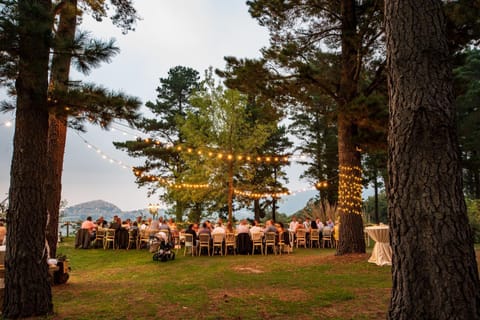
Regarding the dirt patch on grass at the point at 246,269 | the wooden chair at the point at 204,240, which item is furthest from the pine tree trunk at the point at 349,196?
the wooden chair at the point at 204,240

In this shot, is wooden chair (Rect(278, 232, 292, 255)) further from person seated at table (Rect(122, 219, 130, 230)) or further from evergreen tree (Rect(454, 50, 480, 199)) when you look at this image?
evergreen tree (Rect(454, 50, 480, 199))

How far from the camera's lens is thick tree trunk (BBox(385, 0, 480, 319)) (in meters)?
2.31

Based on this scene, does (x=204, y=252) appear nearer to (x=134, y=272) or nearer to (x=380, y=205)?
(x=134, y=272)

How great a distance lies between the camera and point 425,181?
8.02 feet

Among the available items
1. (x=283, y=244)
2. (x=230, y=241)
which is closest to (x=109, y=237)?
(x=230, y=241)

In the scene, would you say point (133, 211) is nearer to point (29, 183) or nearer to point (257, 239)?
point (257, 239)

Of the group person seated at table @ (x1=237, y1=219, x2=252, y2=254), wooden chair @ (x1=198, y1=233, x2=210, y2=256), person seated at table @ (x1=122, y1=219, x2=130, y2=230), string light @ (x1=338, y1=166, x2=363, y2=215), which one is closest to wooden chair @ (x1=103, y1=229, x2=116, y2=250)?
person seated at table @ (x1=122, y1=219, x2=130, y2=230)

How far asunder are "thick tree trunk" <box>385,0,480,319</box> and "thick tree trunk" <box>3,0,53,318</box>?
11.6 feet

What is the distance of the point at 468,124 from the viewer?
67.7 feet

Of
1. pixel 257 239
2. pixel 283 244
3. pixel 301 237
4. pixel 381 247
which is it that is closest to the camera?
pixel 381 247

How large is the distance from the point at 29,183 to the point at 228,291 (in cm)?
312

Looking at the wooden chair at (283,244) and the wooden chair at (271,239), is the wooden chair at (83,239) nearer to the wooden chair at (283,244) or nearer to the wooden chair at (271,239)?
the wooden chair at (271,239)

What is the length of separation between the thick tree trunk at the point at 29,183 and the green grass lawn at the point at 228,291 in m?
0.44

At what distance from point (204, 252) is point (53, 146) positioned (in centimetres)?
656
